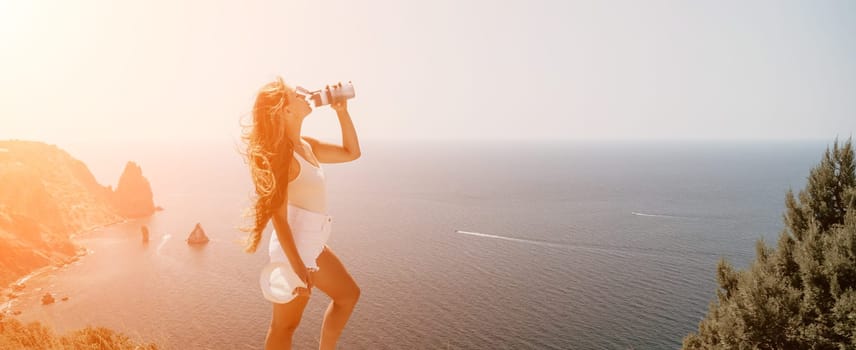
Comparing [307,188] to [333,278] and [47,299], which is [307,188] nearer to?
[333,278]

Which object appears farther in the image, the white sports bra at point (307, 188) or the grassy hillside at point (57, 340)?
the grassy hillside at point (57, 340)

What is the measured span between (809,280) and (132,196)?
4520 inches

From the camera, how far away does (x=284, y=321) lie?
360cm

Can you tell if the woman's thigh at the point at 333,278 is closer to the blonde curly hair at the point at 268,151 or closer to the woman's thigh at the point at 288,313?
the woman's thigh at the point at 288,313

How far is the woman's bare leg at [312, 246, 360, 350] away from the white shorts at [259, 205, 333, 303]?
13 cm

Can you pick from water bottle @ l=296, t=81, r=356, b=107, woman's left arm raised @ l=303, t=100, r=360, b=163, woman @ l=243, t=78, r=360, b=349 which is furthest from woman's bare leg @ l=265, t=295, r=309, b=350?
water bottle @ l=296, t=81, r=356, b=107

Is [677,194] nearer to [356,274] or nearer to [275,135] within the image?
[356,274]

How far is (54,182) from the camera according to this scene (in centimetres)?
9025

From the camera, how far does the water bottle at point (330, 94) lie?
11.4 feet

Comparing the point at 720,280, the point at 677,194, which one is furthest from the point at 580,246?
the point at 677,194

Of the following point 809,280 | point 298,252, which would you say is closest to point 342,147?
point 298,252

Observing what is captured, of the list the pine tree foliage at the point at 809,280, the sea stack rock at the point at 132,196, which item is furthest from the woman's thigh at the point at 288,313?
the sea stack rock at the point at 132,196

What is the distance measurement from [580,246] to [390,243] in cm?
2745

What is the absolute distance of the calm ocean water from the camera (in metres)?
42.9
